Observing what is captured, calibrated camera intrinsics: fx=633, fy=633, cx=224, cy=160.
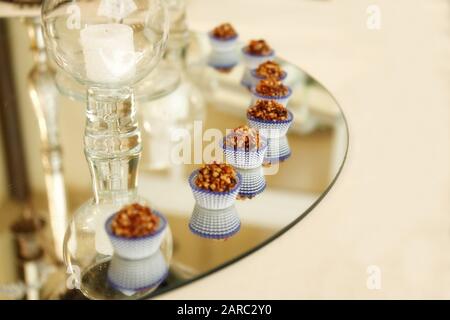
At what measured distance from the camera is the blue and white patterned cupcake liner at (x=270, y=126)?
104 cm

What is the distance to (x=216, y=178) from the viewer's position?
84 cm

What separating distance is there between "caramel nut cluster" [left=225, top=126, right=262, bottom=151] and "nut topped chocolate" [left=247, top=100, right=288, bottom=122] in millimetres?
72

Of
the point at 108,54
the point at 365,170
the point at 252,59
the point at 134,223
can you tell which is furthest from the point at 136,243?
the point at 252,59

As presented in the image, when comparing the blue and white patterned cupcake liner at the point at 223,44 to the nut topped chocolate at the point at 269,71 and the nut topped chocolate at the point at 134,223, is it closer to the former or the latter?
the nut topped chocolate at the point at 269,71

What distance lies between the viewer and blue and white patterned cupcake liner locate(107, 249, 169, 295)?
723 mm

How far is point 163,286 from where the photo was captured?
732 millimetres

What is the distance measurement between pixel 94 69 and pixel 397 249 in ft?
1.69

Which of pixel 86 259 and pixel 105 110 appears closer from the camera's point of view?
pixel 86 259

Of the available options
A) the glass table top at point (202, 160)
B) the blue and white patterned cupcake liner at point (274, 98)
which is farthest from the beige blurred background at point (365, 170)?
the blue and white patterned cupcake liner at point (274, 98)

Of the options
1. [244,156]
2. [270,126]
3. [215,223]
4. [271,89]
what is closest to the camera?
[215,223]

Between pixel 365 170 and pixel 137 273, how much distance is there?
0.46 m

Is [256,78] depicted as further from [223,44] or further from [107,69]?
[107,69]

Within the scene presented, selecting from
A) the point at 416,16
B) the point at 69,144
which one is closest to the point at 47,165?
the point at 69,144
